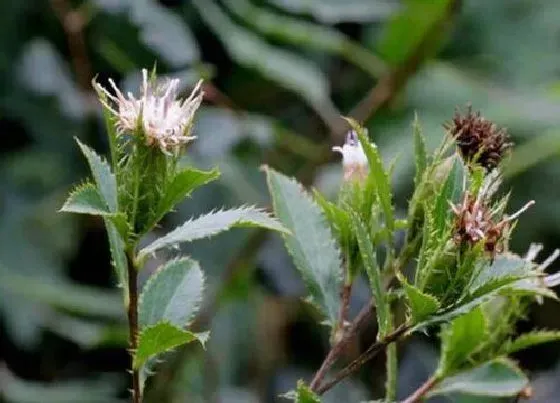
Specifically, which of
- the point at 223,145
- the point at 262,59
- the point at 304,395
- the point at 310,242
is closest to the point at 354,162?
the point at 310,242

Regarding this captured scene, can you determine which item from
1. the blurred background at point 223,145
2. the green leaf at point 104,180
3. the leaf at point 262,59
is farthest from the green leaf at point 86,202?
the leaf at point 262,59

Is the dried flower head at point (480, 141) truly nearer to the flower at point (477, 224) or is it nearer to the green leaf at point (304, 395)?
the flower at point (477, 224)

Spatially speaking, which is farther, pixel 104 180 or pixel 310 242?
pixel 310 242

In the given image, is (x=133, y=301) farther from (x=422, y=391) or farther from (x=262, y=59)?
(x=262, y=59)

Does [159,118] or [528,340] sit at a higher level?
[159,118]

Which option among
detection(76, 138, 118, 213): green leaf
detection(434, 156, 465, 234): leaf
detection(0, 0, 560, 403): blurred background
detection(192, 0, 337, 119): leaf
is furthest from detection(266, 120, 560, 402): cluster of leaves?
detection(192, 0, 337, 119): leaf

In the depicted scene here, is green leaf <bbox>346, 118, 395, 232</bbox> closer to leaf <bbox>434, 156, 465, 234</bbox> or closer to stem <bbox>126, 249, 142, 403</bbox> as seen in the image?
leaf <bbox>434, 156, 465, 234</bbox>
